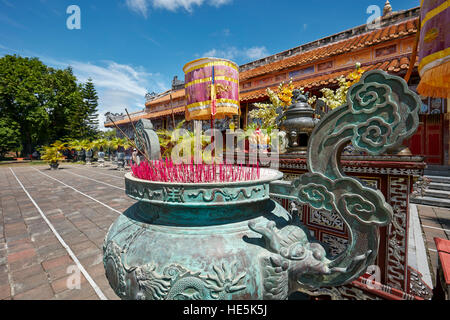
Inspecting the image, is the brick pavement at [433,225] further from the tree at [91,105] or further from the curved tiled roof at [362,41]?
the tree at [91,105]

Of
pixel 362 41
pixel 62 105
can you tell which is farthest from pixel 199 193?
pixel 62 105

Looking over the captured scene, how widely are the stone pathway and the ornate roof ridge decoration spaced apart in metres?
8.60

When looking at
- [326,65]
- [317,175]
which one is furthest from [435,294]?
[326,65]

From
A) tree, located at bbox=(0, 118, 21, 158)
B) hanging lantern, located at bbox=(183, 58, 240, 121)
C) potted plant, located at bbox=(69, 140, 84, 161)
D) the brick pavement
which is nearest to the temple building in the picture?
hanging lantern, located at bbox=(183, 58, 240, 121)

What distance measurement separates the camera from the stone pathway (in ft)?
7.33

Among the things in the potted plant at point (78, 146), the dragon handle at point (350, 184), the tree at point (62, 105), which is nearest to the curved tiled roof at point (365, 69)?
the dragon handle at point (350, 184)

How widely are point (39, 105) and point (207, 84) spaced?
91.7 feet

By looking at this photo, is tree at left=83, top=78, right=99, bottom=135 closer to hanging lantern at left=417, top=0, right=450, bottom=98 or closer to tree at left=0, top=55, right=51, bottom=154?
tree at left=0, top=55, right=51, bottom=154

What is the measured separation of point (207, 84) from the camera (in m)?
3.79

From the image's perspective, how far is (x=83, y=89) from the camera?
28594 millimetres

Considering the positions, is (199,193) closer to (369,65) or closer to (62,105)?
(369,65)

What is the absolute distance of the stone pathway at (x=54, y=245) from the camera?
223cm

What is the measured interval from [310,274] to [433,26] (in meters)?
3.77
